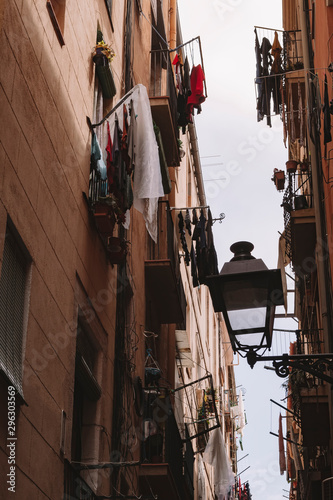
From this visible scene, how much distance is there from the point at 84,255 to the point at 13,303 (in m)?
2.90

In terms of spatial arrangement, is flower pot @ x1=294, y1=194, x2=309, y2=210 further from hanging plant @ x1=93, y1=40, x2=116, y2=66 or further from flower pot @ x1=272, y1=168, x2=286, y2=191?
hanging plant @ x1=93, y1=40, x2=116, y2=66

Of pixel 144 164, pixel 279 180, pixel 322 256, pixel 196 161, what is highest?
pixel 196 161

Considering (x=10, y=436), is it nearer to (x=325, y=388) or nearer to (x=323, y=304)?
(x=323, y=304)

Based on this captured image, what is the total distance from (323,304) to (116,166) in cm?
584

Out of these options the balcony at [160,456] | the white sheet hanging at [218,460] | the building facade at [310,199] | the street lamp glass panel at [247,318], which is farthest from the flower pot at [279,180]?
the street lamp glass panel at [247,318]

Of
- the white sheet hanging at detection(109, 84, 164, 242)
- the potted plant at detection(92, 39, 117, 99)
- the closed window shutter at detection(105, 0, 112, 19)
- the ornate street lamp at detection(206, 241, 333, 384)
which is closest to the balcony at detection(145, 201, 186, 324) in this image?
the potted plant at detection(92, 39, 117, 99)

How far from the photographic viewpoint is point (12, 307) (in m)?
7.31

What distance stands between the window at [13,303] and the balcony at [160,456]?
20.8 ft

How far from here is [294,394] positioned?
55.8ft

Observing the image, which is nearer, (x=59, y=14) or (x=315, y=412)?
(x=59, y=14)

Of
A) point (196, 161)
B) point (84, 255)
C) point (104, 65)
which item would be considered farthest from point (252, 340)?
point (196, 161)

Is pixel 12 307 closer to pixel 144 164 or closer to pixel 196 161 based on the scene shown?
pixel 144 164

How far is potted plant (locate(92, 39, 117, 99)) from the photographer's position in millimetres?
11484

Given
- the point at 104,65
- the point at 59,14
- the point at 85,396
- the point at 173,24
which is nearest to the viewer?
the point at 59,14
